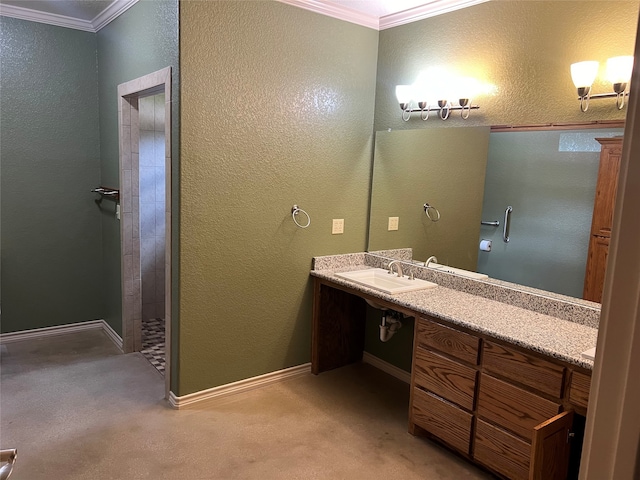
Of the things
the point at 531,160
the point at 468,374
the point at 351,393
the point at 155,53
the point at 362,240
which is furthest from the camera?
the point at 362,240

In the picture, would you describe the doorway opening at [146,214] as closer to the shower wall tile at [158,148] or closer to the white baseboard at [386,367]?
the shower wall tile at [158,148]

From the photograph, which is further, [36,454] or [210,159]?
[210,159]

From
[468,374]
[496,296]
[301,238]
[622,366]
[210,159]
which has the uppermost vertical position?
[210,159]

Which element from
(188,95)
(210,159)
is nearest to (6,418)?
(210,159)

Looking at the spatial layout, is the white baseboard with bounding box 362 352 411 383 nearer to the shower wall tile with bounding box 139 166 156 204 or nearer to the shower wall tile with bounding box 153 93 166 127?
the shower wall tile with bounding box 139 166 156 204

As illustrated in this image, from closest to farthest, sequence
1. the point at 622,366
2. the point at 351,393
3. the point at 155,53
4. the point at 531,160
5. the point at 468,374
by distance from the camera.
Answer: the point at 622,366, the point at 468,374, the point at 531,160, the point at 155,53, the point at 351,393

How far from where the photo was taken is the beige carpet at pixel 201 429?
2416mm

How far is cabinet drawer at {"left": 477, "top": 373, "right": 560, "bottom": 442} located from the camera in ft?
6.93

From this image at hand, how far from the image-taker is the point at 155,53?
296 cm

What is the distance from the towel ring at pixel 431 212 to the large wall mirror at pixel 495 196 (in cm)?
2

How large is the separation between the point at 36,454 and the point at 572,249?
2898 mm

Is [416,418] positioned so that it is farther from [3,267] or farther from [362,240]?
[3,267]

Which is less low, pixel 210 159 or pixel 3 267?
pixel 210 159

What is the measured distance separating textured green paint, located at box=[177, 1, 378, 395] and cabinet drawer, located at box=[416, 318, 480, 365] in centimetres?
105
